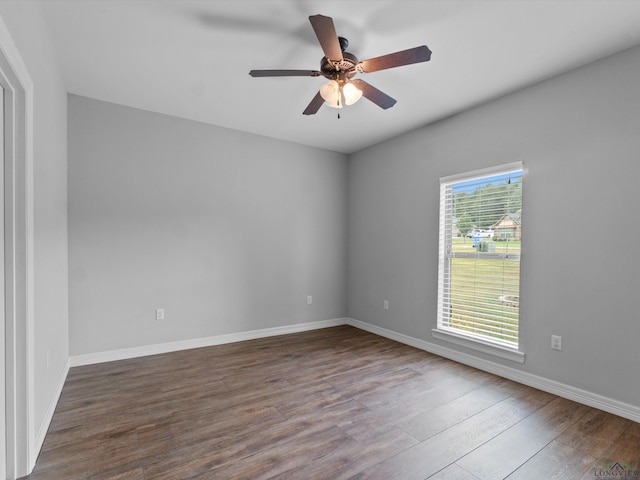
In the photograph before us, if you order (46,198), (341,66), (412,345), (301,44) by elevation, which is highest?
(301,44)

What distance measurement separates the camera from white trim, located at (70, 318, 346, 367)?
3.22 meters

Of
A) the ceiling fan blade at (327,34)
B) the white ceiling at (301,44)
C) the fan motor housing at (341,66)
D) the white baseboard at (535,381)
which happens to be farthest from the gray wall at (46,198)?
the white baseboard at (535,381)

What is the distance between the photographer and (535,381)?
2.78m

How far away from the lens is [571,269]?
8.51 feet

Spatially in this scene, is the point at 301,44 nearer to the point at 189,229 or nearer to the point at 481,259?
the point at 189,229

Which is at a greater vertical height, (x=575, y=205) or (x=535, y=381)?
(x=575, y=205)

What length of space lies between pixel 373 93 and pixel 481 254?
6.49 feet

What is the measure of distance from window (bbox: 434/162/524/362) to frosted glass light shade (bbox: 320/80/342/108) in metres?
1.74

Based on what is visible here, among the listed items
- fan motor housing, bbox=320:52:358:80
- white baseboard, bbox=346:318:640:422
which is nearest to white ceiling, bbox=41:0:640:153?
fan motor housing, bbox=320:52:358:80

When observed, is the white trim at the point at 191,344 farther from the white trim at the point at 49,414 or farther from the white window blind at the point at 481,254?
the white window blind at the point at 481,254

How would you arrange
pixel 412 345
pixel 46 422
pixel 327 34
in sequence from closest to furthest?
pixel 327 34 < pixel 46 422 < pixel 412 345

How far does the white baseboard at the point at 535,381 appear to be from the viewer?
2.31 meters

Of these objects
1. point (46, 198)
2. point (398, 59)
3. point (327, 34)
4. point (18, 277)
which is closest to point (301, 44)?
point (327, 34)

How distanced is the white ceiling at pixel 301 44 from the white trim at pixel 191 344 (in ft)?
8.53
